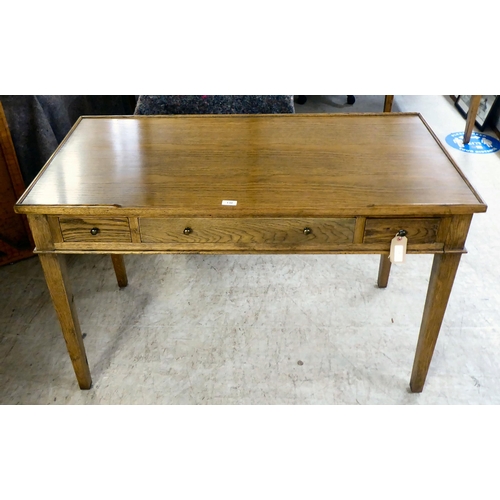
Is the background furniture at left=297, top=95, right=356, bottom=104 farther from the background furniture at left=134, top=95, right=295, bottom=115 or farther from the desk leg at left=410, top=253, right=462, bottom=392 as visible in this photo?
the desk leg at left=410, top=253, right=462, bottom=392

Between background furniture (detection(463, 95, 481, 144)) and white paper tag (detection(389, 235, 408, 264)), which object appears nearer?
white paper tag (detection(389, 235, 408, 264))

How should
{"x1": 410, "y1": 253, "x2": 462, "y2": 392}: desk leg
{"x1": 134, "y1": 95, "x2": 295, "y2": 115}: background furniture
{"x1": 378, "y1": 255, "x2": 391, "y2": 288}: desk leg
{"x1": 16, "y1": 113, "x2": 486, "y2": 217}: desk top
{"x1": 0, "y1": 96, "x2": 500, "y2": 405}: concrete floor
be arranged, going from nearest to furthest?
{"x1": 16, "y1": 113, "x2": 486, "y2": 217}: desk top
{"x1": 410, "y1": 253, "x2": 462, "y2": 392}: desk leg
{"x1": 0, "y1": 96, "x2": 500, "y2": 405}: concrete floor
{"x1": 378, "y1": 255, "x2": 391, "y2": 288}: desk leg
{"x1": 134, "y1": 95, "x2": 295, "y2": 115}: background furniture

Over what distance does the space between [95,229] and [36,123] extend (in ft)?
3.66

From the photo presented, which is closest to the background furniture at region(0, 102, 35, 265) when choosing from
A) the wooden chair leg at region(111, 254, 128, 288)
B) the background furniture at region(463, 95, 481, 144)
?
the wooden chair leg at region(111, 254, 128, 288)

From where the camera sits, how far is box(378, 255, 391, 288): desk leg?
2.23m

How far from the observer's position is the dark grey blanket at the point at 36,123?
2324 millimetres

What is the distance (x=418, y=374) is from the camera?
1.83m

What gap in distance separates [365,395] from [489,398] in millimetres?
417

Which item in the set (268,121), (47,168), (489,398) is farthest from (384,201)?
(47,168)

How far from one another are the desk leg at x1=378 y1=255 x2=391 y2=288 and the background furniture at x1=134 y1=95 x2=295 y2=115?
2.83 ft

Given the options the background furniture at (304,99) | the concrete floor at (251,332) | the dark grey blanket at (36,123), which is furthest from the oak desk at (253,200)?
the background furniture at (304,99)

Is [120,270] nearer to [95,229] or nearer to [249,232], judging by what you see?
[95,229]

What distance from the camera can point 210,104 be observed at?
8.44 ft

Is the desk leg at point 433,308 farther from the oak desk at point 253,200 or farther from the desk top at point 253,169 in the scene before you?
the desk top at point 253,169
